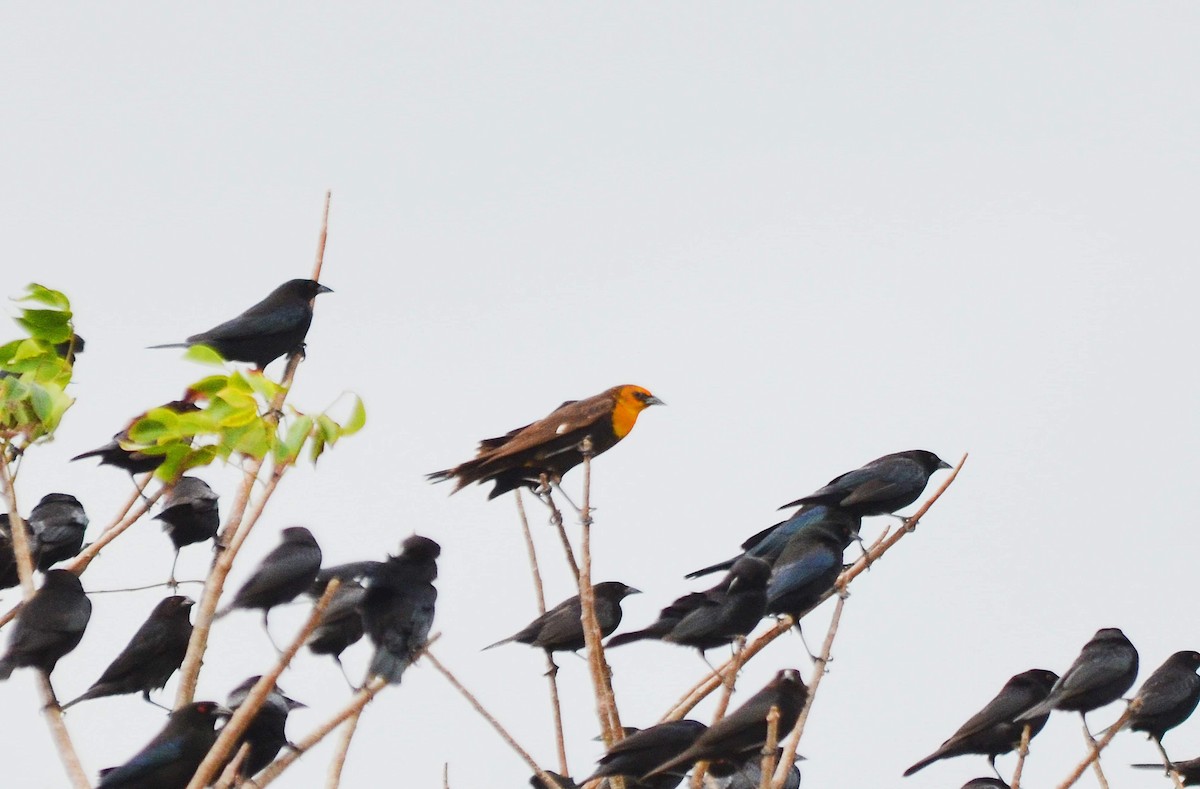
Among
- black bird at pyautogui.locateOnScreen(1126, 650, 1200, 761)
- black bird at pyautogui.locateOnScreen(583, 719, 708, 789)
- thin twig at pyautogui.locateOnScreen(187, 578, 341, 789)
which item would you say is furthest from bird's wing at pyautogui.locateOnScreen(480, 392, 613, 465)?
thin twig at pyautogui.locateOnScreen(187, 578, 341, 789)

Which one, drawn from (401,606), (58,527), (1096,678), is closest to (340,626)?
(401,606)

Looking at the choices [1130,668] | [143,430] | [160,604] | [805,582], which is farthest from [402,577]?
[1130,668]

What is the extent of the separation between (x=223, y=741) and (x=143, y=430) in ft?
3.24

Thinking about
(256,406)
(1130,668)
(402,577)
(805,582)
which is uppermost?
(256,406)

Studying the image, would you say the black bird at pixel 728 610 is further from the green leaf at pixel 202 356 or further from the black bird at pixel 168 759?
the green leaf at pixel 202 356

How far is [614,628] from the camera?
1001 cm

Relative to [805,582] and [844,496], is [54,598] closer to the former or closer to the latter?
[805,582]

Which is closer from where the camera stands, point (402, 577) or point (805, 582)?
point (402, 577)

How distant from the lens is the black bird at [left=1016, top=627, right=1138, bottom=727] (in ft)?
30.7

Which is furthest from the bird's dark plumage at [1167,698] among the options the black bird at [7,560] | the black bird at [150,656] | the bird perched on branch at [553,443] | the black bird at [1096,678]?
the black bird at [7,560]

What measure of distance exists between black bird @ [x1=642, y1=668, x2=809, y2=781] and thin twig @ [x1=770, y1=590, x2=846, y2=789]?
28.8 inches

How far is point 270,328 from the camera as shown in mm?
10203

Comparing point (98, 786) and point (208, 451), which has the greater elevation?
point (208, 451)

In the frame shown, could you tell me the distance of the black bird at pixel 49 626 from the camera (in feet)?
24.2
